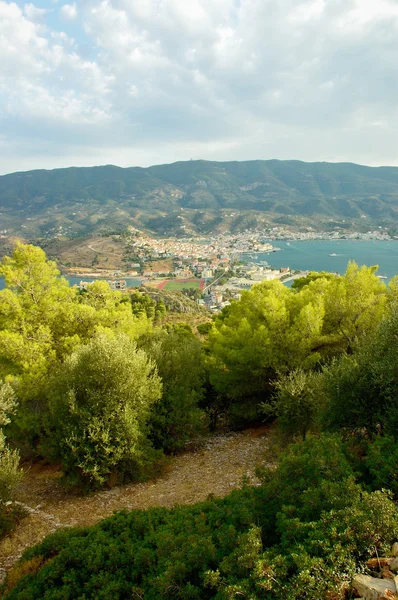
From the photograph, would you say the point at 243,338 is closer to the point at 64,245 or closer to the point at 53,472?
the point at 53,472

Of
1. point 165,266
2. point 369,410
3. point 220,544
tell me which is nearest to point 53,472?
point 220,544

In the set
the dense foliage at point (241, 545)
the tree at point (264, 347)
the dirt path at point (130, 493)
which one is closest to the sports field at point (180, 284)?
the tree at point (264, 347)

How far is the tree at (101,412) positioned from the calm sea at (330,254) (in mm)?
72195

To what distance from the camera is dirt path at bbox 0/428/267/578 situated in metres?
8.52

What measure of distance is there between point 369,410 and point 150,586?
5482 millimetres

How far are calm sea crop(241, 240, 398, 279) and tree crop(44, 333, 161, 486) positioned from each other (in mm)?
72195

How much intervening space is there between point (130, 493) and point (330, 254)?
114567mm

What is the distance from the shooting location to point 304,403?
11.0 metres

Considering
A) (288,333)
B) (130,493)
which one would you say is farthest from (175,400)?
(288,333)

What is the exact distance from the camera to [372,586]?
12.0 ft

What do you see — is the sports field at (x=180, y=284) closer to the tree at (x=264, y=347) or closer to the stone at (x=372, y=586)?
the tree at (x=264, y=347)

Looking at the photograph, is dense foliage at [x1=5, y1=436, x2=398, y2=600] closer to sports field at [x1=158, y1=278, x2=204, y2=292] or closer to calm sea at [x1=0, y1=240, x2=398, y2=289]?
calm sea at [x1=0, y1=240, x2=398, y2=289]

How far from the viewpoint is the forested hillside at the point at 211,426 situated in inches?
170

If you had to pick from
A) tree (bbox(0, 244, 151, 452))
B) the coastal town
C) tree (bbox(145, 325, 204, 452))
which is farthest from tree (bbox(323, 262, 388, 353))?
the coastal town
